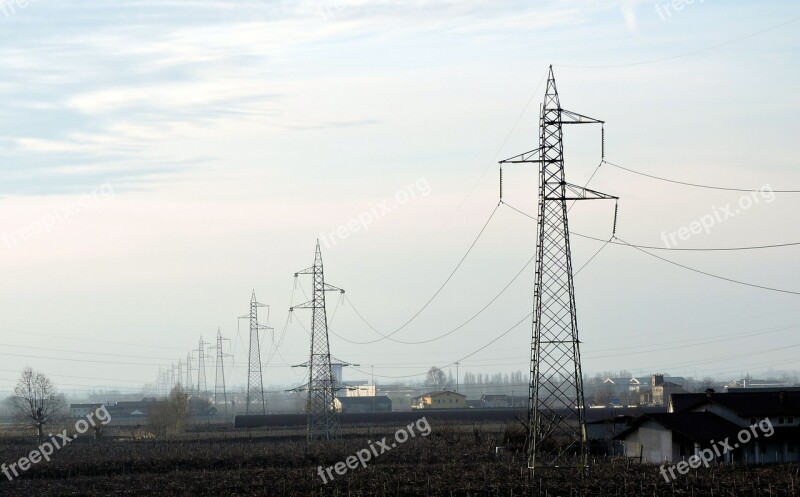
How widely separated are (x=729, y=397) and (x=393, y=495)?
25972 millimetres

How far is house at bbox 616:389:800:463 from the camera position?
5044cm

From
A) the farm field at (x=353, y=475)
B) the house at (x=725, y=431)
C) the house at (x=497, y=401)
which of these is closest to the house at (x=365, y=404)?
the house at (x=497, y=401)

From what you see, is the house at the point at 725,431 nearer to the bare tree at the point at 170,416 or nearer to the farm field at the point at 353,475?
the farm field at the point at 353,475

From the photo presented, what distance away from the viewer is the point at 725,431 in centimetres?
5131

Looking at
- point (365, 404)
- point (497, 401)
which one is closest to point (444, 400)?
point (365, 404)

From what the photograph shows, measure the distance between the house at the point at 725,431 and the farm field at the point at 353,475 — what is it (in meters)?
2.40

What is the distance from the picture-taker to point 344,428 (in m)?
92.2

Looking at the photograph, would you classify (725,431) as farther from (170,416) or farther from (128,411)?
(128,411)

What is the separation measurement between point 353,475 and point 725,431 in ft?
63.8

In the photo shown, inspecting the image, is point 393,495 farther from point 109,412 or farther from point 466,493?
point 109,412

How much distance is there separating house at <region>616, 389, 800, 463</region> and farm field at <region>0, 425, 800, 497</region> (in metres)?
2.40

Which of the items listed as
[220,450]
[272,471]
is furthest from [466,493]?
[220,450]

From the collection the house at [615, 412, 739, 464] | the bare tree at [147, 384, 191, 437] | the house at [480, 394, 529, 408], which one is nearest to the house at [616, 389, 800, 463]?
the house at [615, 412, 739, 464]

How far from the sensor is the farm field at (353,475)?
129 feet
